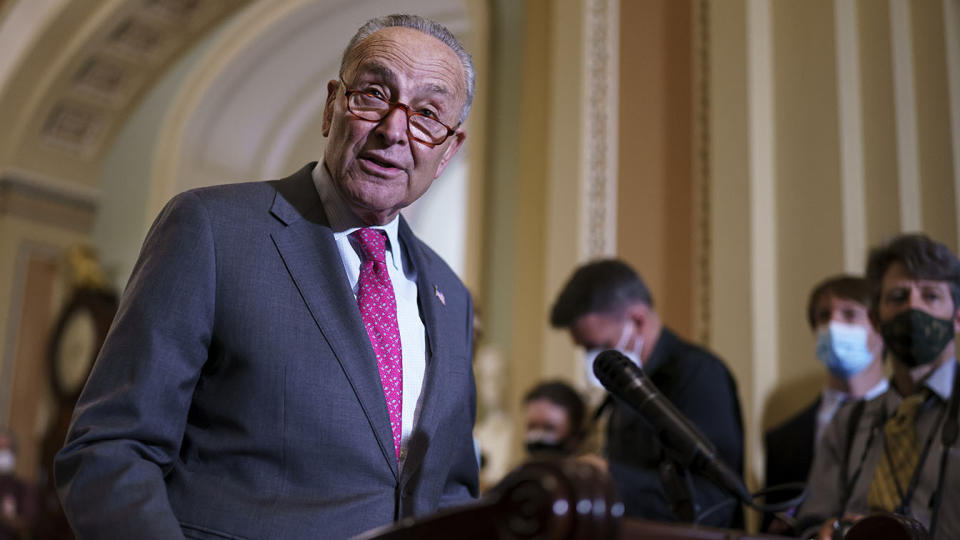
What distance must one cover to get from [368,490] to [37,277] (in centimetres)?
1057

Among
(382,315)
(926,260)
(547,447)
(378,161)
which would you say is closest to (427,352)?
(382,315)

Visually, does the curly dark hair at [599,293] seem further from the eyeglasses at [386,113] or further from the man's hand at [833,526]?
the eyeglasses at [386,113]

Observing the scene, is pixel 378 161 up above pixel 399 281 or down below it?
above

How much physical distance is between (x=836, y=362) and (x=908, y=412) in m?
0.78

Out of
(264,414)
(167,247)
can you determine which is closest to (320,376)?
(264,414)

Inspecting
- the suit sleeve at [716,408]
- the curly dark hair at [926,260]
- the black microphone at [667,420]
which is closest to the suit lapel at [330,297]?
the black microphone at [667,420]

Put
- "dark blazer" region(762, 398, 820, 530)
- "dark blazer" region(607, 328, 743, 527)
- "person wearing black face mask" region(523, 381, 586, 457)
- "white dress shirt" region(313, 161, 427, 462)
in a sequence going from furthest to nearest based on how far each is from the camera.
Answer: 1. "person wearing black face mask" region(523, 381, 586, 457)
2. "dark blazer" region(762, 398, 820, 530)
3. "dark blazer" region(607, 328, 743, 527)
4. "white dress shirt" region(313, 161, 427, 462)

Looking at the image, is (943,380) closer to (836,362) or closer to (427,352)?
(836,362)

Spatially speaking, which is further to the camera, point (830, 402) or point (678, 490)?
point (830, 402)

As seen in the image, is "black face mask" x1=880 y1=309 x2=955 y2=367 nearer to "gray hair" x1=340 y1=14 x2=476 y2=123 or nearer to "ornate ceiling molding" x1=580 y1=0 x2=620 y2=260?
"gray hair" x1=340 y1=14 x2=476 y2=123

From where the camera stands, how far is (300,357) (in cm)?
152

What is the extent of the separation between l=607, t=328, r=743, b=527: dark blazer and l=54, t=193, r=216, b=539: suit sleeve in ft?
5.42

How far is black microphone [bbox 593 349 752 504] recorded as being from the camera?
179 cm

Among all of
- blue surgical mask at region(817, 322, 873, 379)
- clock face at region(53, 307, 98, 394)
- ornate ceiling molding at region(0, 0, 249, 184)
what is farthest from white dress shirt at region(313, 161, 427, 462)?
clock face at region(53, 307, 98, 394)
